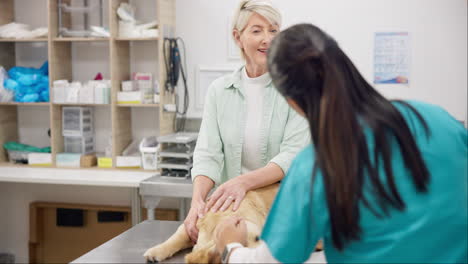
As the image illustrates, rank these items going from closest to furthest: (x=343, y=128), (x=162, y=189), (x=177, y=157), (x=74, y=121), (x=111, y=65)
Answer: (x=343, y=128) < (x=162, y=189) < (x=177, y=157) < (x=111, y=65) < (x=74, y=121)

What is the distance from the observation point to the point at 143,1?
12.1ft

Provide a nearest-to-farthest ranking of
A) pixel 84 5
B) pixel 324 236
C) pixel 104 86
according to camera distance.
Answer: pixel 324 236 < pixel 104 86 < pixel 84 5

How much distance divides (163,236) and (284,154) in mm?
516

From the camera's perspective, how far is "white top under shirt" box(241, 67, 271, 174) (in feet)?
5.90

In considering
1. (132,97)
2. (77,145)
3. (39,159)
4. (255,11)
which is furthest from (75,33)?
(255,11)

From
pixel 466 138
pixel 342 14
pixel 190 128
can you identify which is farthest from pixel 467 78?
pixel 466 138

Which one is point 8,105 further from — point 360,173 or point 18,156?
point 360,173

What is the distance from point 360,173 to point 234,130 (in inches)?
38.0

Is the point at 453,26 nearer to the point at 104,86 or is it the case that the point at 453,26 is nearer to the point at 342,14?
the point at 342,14

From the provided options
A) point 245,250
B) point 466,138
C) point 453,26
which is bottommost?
point 245,250

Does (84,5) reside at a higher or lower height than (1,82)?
higher

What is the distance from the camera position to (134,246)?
5.30ft

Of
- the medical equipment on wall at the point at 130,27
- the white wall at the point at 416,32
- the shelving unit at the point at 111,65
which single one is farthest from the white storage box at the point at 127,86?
the white wall at the point at 416,32

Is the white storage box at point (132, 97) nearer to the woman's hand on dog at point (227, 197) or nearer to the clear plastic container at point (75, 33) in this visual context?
the clear plastic container at point (75, 33)
